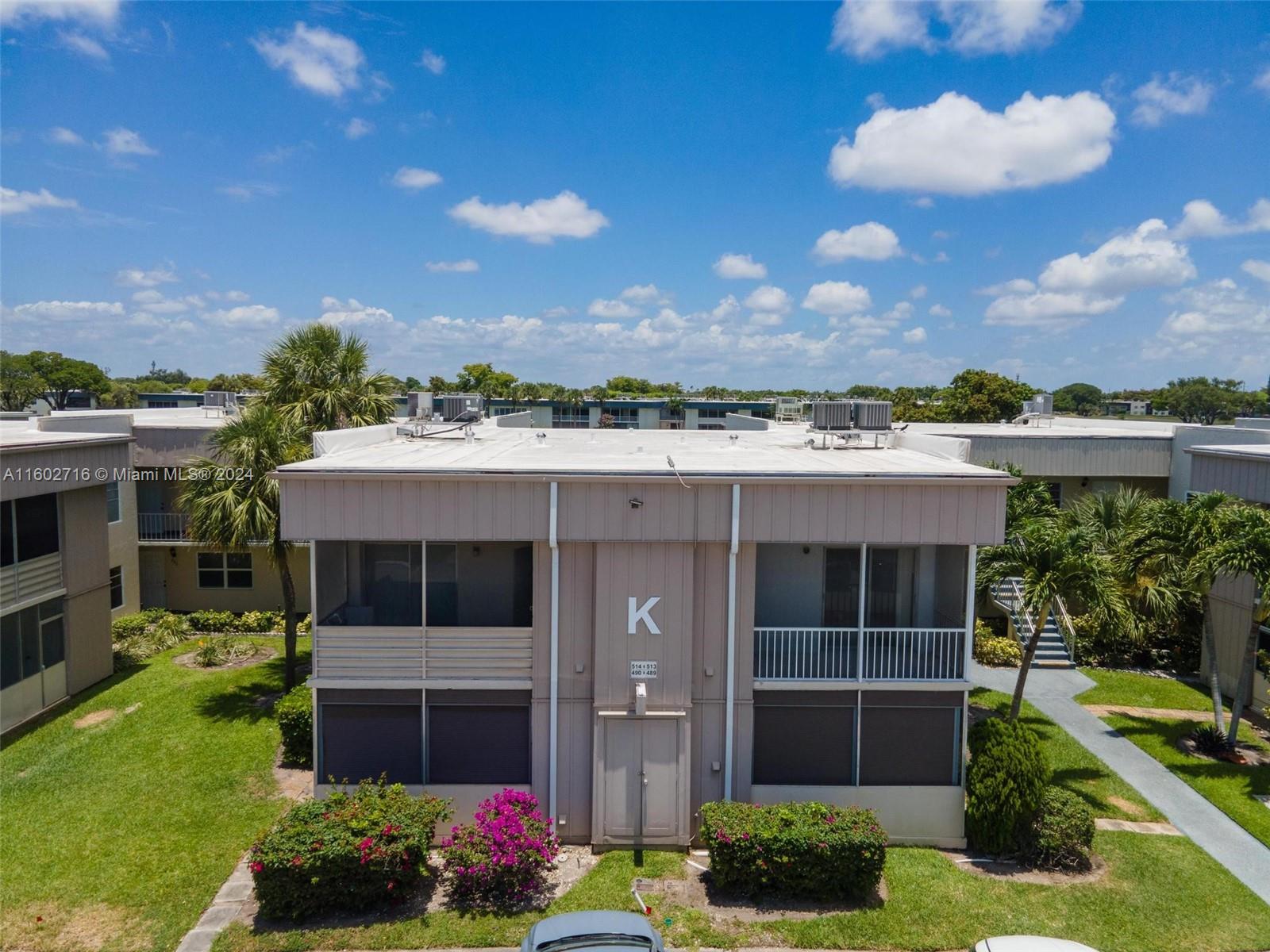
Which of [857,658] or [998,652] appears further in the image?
[998,652]

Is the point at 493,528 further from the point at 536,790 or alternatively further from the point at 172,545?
the point at 172,545

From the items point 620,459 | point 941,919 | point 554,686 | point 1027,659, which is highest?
point 620,459

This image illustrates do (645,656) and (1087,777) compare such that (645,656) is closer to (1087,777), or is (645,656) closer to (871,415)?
(871,415)

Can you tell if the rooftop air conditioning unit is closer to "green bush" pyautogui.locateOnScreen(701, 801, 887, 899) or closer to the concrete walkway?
the concrete walkway

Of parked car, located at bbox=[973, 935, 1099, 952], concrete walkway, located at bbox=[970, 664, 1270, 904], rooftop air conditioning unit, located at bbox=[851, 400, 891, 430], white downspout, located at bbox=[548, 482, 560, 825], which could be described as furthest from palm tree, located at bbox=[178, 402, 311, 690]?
parked car, located at bbox=[973, 935, 1099, 952]

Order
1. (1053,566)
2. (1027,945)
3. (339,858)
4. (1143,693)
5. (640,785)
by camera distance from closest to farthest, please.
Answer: (1027,945), (339,858), (640,785), (1053,566), (1143,693)

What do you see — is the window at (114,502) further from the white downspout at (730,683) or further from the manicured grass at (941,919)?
the white downspout at (730,683)

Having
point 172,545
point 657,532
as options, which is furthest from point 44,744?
point 657,532

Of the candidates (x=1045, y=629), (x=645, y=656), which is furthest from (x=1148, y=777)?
(x=645, y=656)
